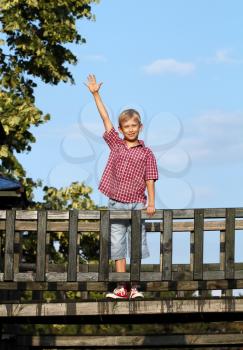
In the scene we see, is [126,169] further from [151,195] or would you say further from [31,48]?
[31,48]

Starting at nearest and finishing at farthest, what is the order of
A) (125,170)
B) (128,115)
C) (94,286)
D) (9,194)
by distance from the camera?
(128,115), (125,170), (94,286), (9,194)

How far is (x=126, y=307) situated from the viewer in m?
13.6

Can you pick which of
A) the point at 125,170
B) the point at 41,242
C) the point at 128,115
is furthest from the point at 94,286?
the point at 128,115

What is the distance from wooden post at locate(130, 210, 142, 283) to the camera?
44.1 feet

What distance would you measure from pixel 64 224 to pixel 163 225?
1.17 metres

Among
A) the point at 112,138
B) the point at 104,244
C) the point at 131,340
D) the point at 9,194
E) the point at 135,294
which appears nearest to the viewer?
the point at 112,138

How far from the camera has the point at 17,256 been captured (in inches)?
553

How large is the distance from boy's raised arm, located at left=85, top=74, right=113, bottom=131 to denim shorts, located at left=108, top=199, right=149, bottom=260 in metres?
Result: 0.86

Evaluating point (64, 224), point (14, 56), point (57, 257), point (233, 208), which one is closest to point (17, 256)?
point (64, 224)

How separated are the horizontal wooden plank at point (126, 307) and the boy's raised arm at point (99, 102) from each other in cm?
208

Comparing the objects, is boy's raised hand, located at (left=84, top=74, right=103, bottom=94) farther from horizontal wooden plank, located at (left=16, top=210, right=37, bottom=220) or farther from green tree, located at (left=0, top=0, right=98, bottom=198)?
green tree, located at (left=0, top=0, right=98, bottom=198)

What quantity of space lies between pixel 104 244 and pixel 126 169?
1156mm

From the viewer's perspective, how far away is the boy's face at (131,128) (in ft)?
41.7

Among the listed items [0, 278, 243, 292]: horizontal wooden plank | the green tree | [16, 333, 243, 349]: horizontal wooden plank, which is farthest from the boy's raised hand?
the green tree
